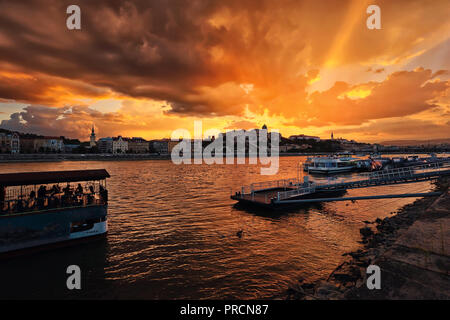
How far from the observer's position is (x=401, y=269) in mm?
10766

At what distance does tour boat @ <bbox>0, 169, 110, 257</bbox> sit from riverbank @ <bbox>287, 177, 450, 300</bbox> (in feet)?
51.0

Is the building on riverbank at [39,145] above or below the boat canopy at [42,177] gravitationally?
above

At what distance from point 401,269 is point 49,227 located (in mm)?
21883

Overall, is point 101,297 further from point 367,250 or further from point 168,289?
point 367,250

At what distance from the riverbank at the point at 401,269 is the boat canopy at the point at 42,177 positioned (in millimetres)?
17055

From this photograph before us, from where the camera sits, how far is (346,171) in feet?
268

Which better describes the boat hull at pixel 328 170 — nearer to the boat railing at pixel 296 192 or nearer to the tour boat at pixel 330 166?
the tour boat at pixel 330 166

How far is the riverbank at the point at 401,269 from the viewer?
921cm

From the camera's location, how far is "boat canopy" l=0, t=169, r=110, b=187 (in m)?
15.3

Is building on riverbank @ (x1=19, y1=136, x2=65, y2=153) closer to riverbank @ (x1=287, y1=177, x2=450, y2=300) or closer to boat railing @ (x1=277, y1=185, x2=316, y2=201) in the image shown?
boat railing @ (x1=277, y1=185, x2=316, y2=201)

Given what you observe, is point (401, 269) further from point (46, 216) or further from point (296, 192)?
point (46, 216)

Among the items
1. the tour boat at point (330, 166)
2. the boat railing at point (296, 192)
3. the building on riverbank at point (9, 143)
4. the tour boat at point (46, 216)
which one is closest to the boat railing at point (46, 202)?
the tour boat at point (46, 216)

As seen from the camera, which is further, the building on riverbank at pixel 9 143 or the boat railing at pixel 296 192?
the building on riverbank at pixel 9 143
